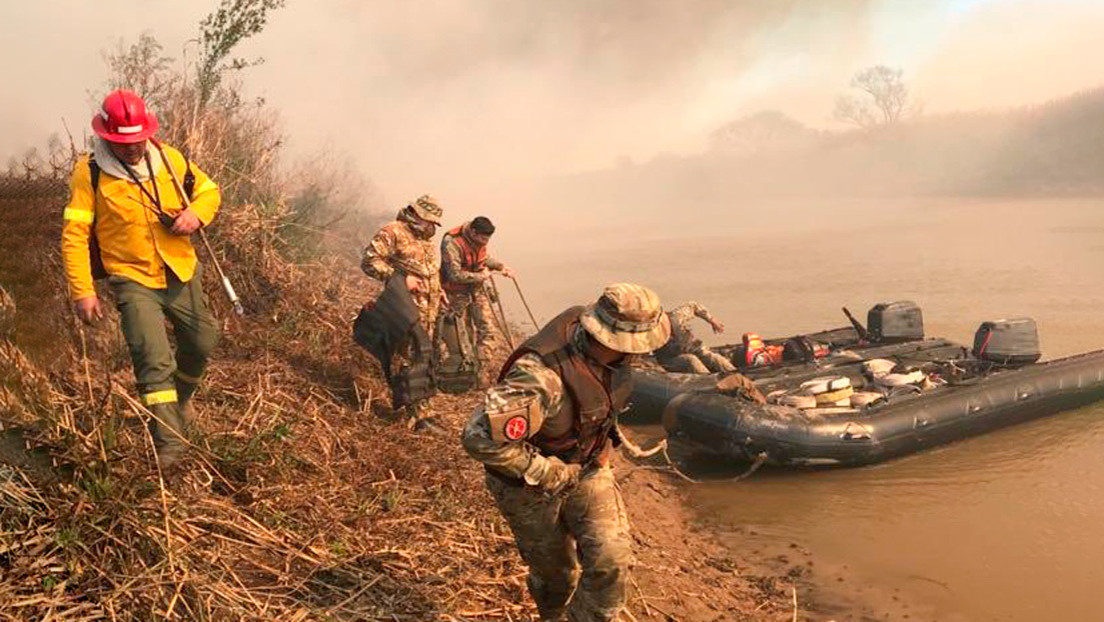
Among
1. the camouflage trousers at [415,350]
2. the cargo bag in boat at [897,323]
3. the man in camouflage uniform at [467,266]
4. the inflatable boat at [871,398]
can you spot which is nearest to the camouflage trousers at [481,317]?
the man in camouflage uniform at [467,266]

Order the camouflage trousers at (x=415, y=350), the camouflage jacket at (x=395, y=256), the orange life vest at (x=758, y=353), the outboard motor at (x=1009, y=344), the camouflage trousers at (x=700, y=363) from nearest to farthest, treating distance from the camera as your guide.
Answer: the camouflage trousers at (x=415, y=350), the camouflage jacket at (x=395, y=256), the outboard motor at (x=1009, y=344), the camouflage trousers at (x=700, y=363), the orange life vest at (x=758, y=353)

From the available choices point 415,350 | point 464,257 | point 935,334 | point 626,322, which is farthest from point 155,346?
point 935,334

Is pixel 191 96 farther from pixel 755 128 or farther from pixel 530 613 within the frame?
pixel 755 128

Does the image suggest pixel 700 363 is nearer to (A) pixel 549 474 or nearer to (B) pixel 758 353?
(B) pixel 758 353

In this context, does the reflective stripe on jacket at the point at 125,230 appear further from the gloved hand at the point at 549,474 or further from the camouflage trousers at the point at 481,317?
the camouflage trousers at the point at 481,317

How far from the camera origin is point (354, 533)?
12.4 feet

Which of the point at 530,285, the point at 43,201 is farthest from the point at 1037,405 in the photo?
the point at 530,285

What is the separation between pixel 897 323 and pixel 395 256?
19.0 feet

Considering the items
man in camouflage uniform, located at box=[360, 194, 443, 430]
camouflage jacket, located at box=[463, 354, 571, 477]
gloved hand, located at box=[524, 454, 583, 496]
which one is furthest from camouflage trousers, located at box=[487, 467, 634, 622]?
man in camouflage uniform, located at box=[360, 194, 443, 430]

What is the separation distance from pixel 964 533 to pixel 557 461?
13.1 ft

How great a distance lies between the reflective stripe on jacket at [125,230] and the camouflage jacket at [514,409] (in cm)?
195

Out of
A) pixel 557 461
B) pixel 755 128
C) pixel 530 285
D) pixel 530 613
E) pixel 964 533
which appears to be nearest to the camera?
pixel 557 461

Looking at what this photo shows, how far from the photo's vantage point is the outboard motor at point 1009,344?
26.5ft

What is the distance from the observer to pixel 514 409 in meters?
2.72
